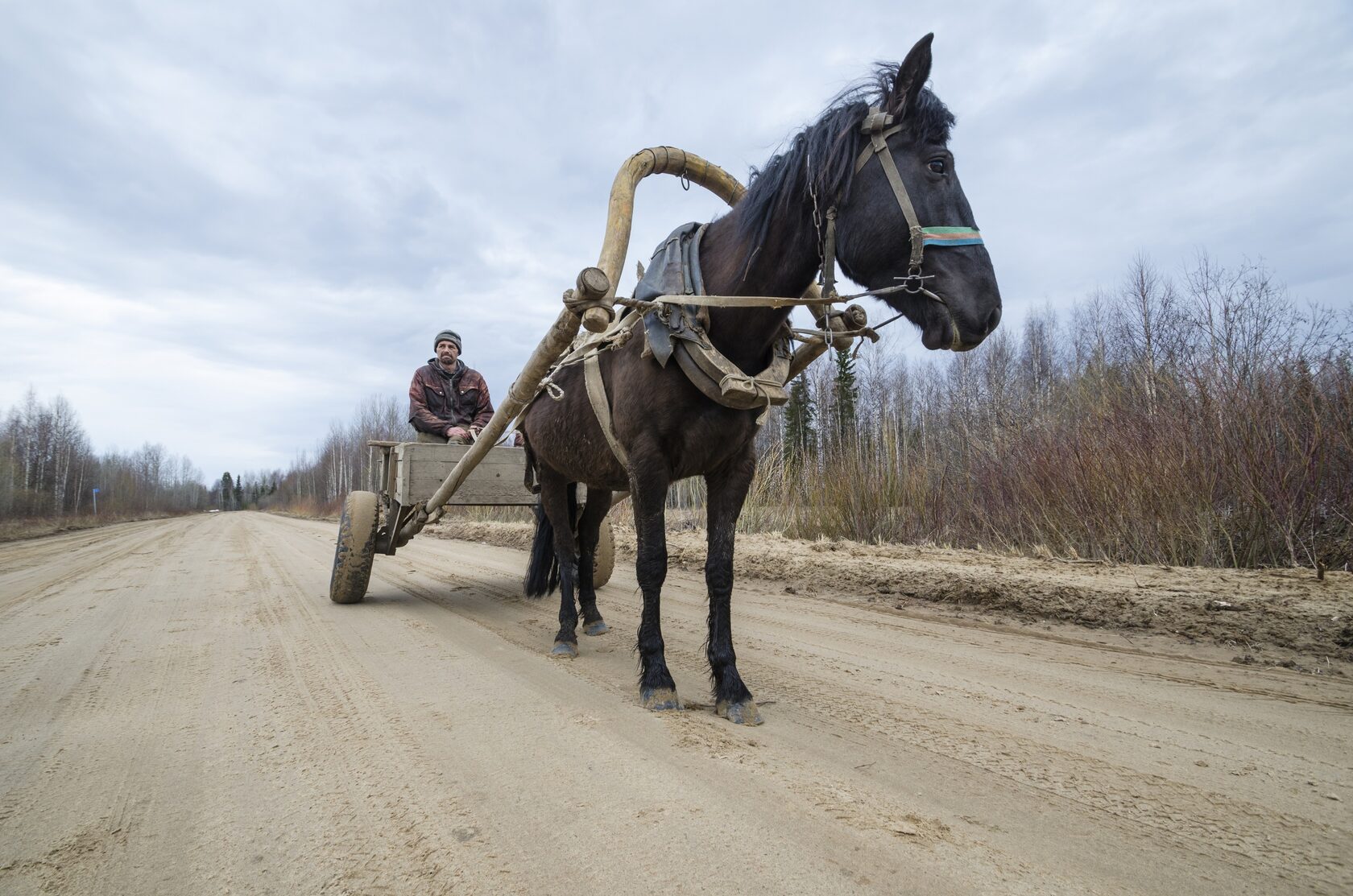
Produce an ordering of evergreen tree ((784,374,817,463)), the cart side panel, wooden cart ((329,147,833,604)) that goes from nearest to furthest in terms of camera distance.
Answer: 1. wooden cart ((329,147,833,604))
2. the cart side panel
3. evergreen tree ((784,374,817,463))

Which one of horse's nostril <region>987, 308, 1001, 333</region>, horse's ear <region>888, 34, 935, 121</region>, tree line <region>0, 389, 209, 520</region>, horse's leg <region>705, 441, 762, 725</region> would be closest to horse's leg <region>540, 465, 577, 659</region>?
horse's leg <region>705, 441, 762, 725</region>

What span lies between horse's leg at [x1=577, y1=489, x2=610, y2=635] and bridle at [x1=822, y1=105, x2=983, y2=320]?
8.33 feet

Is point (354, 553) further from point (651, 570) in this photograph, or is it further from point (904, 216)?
point (904, 216)

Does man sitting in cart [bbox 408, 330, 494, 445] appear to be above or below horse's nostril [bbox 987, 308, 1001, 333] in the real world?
above

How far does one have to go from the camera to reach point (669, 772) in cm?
193

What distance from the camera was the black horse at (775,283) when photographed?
221cm

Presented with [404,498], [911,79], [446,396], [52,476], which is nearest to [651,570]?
[911,79]

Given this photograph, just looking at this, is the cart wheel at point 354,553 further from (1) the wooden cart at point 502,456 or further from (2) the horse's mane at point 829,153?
(2) the horse's mane at point 829,153

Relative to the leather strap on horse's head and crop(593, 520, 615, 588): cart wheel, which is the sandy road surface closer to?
the leather strap on horse's head

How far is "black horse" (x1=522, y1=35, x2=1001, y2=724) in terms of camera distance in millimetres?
2207

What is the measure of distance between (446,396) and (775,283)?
15.7 feet

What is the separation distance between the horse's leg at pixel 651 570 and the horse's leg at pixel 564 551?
963mm

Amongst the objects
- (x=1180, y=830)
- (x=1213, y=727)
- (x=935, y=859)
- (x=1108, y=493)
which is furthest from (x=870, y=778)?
(x=1108, y=493)

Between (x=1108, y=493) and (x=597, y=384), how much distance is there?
4736 millimetres
